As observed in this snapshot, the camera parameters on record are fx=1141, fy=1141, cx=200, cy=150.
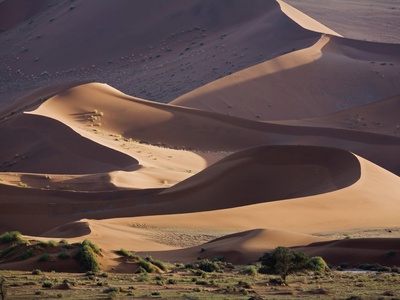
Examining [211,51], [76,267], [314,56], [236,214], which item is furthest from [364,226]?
[211,51]

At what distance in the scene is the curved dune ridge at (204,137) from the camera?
110ft

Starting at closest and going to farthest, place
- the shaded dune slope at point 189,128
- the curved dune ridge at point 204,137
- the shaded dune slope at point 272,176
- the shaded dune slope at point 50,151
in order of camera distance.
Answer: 1. the curved dune ridge at point 204,137
2. the shaded dune slope at point 272,176
3. the shaded dune slope at point 50,151
4. the shaded dune slope at point 189,128

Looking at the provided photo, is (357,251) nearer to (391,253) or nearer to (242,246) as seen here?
(391,253)

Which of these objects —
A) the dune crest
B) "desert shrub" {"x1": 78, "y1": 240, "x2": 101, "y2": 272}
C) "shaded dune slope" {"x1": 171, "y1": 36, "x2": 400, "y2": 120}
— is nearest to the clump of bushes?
"desert shrub" {"x1": 78, "y1": 240, "x2": 101, "y2": 272}

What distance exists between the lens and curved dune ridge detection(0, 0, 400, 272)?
3350 centimetres

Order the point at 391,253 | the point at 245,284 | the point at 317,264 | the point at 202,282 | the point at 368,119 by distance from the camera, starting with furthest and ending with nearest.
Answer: the point at 368,119, the point at 391,253, the point at 317,264, the point at 202,282, the point at 245,284

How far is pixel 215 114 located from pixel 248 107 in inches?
235

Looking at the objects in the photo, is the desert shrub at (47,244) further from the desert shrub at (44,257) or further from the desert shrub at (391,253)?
the desert shrub at (391,253)

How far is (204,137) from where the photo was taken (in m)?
57.6

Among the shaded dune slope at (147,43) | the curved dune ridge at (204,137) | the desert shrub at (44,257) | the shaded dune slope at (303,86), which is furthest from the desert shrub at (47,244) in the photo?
the shaded dune slope at (147,43)

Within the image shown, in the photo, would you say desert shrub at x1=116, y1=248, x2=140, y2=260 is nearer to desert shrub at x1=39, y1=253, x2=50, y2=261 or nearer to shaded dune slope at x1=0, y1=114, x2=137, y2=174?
desert shrub at x1=39, y1=253, x2=50, y2=261

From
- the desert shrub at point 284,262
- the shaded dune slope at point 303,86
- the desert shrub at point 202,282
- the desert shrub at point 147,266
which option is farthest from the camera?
the shaded dune slope at point 303,86

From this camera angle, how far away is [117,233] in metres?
31.2

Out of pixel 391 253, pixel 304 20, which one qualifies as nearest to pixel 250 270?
pixel 391 253
